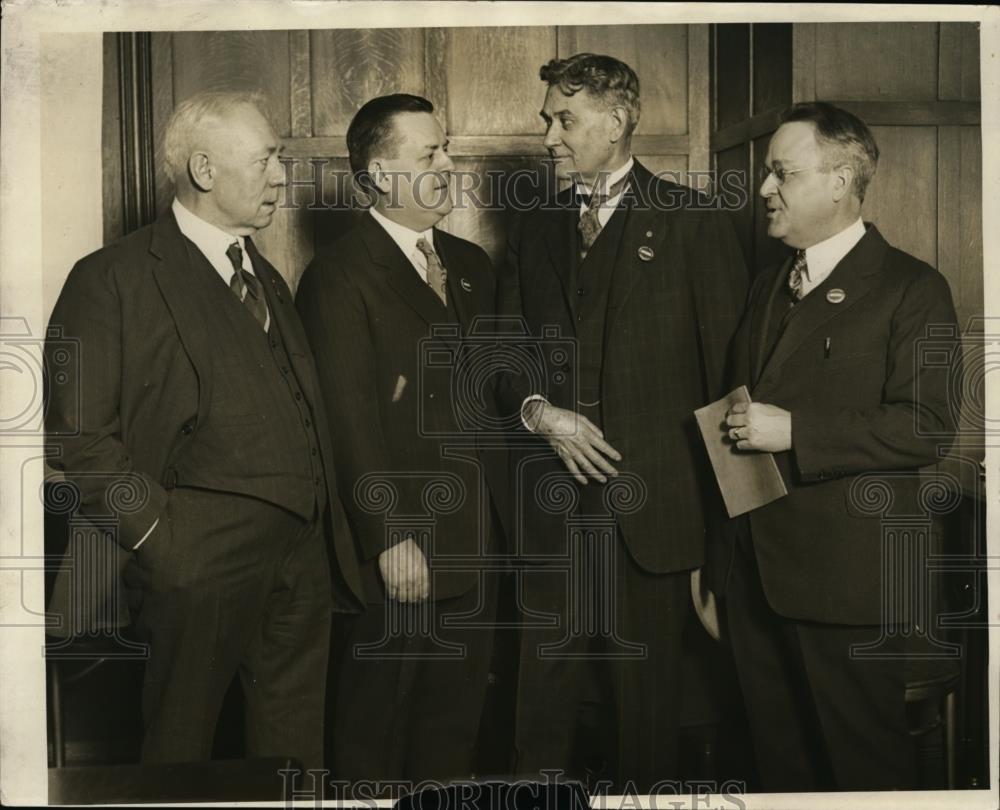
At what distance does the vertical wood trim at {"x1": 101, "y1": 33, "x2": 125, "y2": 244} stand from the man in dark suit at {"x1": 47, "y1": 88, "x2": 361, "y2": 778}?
86mm

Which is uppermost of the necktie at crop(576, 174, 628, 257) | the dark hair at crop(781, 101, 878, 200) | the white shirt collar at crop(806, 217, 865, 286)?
the dark hair at crop(781, 101, 878, 200)

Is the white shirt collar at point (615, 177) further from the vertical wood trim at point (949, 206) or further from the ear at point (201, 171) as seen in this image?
the ear at point (201, 171)

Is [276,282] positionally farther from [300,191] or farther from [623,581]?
[623,581]

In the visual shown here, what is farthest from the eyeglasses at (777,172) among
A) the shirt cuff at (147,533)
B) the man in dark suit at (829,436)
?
the shirt cuff at (147,533)

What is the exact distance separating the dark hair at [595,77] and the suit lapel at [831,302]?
2.13 feet

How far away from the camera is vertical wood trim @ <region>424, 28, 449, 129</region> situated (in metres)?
3.14

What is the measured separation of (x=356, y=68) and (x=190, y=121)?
0.44 m

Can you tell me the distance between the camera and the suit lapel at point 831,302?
3057 mm

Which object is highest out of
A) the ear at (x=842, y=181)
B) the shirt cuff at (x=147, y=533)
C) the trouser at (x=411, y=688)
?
the ear at (x=842, y=181)

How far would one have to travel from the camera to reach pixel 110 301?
9.97 feet

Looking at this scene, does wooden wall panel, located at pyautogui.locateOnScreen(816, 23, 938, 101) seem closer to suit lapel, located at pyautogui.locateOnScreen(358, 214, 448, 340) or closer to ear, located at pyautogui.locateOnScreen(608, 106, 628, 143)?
ear, located at pyautogui.locateOnScreen(608, 106, 628, 143)

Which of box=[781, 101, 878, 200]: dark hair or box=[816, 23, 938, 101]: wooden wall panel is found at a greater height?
box=[816, 23, 938, 101]: wooden wall panel

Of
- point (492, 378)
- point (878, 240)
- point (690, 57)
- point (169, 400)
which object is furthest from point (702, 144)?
point (169, 400)

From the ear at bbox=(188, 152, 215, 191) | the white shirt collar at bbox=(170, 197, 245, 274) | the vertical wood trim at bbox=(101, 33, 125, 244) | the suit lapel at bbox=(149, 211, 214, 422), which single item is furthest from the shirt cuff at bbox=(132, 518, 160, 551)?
the ear at bbox=(188, 152, 215, 191)
